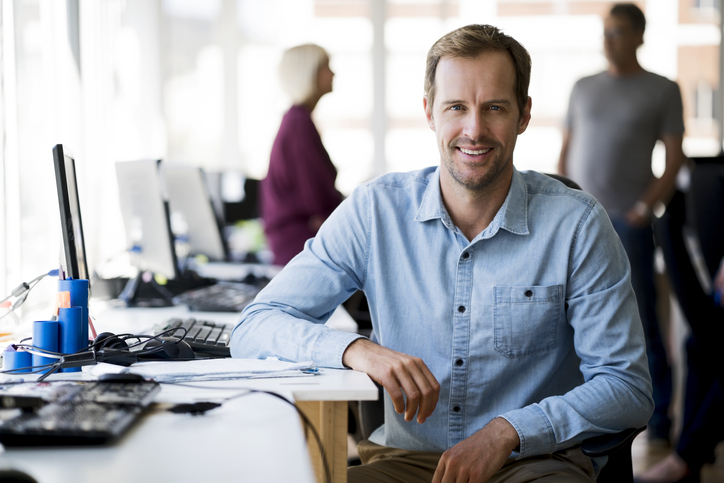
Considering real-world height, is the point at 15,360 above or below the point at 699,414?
above

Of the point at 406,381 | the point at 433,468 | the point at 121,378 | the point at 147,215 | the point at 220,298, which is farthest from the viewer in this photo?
the point at 147,215

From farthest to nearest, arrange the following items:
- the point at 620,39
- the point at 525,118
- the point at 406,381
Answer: the point at 620,39 < the point at 525,118 < the point at 406,381

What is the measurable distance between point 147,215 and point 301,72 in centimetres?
118

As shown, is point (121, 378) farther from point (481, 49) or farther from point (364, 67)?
point (364, 67)

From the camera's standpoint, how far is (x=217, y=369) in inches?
48.6

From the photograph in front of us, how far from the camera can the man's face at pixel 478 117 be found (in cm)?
145

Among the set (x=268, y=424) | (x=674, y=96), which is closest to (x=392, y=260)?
(x=268, y=424)

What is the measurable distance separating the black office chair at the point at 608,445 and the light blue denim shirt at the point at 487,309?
2cm

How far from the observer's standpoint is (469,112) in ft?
4.79

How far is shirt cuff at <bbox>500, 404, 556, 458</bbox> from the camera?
1.26 meters

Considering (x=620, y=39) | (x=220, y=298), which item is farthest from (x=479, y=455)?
(x=620, y=39)

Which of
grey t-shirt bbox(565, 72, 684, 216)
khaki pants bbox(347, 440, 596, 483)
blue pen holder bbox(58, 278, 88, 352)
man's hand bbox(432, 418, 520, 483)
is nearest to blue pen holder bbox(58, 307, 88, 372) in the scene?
blue pen holder bbox(58, 278, 88, 352)

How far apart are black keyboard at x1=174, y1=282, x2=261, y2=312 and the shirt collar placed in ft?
2.78

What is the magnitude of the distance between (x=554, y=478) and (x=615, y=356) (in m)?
0.26
